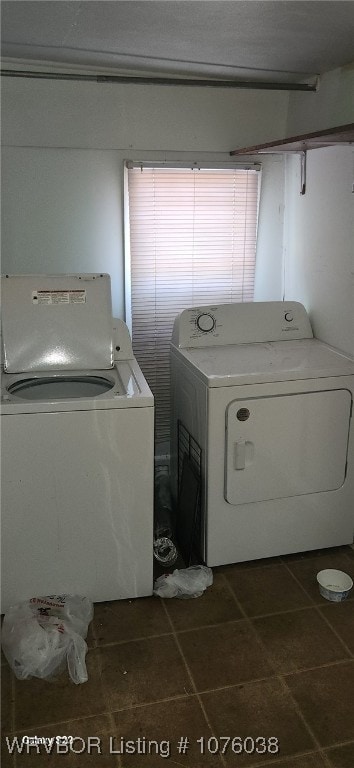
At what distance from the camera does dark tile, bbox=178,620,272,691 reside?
2.23 meters

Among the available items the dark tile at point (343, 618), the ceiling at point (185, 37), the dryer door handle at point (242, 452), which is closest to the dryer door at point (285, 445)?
the dryer door handle at point (242, 452)

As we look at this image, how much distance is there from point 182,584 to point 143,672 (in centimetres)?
46

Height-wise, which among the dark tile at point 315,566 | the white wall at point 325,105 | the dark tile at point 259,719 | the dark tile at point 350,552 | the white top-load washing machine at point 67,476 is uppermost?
the white wall at point 325,105

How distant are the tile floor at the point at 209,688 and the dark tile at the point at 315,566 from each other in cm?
3

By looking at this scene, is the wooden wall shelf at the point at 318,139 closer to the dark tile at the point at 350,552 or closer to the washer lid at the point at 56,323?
the washer lid at the point at 56,323

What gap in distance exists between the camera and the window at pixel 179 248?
3.35 metres

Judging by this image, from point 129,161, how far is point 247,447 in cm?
160

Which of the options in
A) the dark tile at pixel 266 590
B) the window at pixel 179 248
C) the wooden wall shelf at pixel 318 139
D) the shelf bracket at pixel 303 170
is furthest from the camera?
the window at pixel 179 248

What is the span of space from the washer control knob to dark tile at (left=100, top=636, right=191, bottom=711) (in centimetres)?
143

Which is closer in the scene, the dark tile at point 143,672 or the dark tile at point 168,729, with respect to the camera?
the dark tile at point 168,729

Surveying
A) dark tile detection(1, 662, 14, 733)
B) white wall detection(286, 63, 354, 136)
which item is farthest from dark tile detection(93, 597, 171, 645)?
white wall detection(286, 63, 354, 136)

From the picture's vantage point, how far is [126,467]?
8.13 feet

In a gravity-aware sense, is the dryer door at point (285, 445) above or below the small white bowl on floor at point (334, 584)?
above

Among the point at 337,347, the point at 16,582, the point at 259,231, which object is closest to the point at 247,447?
the point at 337,347
